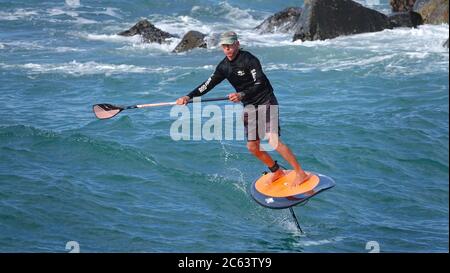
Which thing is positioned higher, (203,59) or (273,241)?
(203,59)

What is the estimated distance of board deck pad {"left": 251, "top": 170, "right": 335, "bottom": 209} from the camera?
41.8 ft

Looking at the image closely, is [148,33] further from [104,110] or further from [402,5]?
[104,110]

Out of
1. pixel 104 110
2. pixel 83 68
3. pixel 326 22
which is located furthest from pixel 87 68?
pixel 104 110

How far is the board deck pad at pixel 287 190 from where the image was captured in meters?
12.7

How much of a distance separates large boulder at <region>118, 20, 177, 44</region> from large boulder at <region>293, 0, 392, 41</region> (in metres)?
4.71

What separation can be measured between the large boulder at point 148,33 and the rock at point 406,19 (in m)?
7.72

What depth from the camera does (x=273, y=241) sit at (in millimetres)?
13672

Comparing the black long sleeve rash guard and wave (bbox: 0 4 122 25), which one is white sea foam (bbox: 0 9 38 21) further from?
the black long sleeve rash guard

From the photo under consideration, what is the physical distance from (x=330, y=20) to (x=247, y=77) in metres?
15.8

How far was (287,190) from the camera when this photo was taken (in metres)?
13.1

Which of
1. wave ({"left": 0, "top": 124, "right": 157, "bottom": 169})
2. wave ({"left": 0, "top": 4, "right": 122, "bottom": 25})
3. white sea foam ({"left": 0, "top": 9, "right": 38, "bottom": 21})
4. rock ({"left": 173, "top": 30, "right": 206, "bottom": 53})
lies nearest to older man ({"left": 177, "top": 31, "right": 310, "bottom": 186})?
wave ({"left": 0, "top": 124, "right": 157, "bottom": 169})

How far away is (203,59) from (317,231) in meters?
13.3
